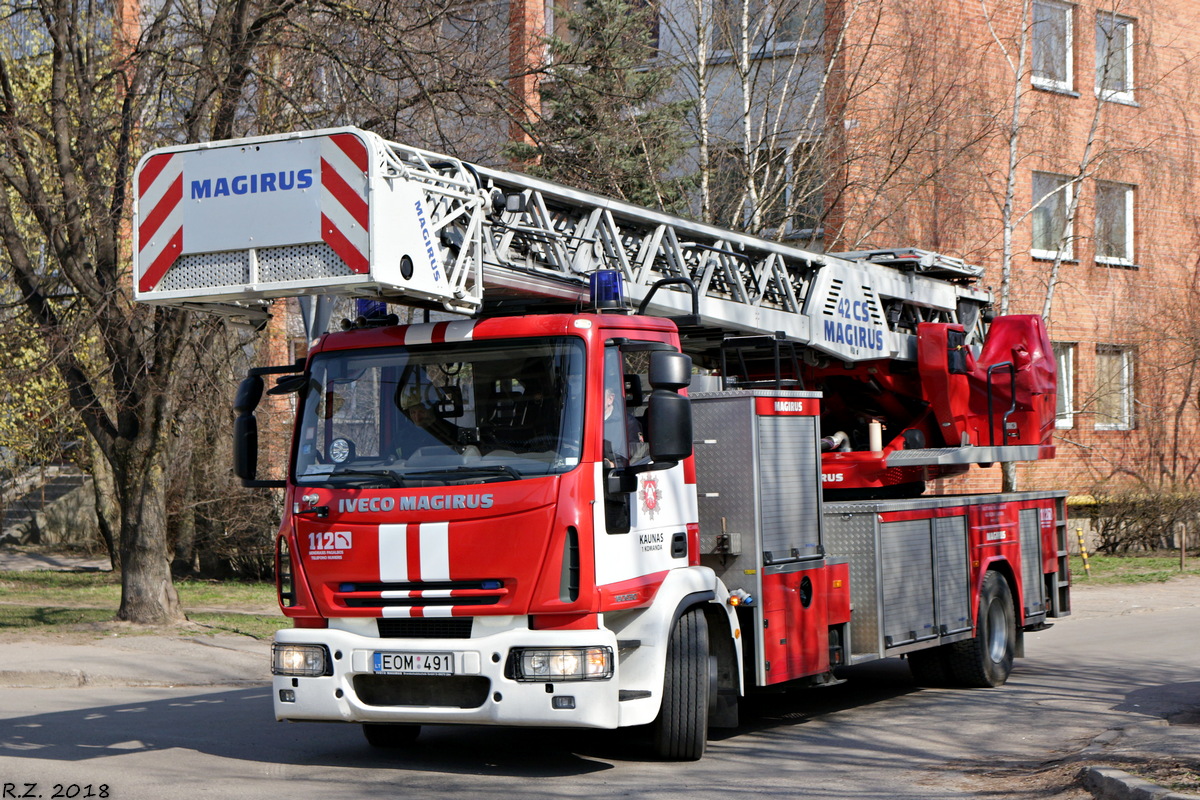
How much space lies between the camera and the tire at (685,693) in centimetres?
802

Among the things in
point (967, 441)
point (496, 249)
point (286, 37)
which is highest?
point (286, 37)

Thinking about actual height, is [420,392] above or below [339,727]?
above

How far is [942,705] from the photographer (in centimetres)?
1078

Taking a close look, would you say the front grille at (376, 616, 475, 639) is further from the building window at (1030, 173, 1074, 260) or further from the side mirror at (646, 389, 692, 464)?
the building window at (1030, 173, 1074, 260)

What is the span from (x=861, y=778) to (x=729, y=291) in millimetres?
3896

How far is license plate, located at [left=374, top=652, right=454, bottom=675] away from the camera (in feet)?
24.5

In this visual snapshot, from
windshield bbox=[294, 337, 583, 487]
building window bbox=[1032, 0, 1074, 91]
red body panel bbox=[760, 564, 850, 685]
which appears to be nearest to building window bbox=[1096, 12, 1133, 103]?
building window bbox=[1032, 0, 1074, 91]

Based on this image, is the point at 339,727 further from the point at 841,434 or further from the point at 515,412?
the point at 841,434

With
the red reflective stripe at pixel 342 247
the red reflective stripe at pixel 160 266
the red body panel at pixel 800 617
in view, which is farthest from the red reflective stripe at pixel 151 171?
the red body panel at pixel 800 617

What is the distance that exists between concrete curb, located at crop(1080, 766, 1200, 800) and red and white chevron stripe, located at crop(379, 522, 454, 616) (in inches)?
139

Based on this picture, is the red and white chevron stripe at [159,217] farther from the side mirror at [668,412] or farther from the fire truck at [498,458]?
the side mirror at [668,412]

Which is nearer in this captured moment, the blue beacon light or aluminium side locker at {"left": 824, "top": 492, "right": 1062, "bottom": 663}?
the blue beacon light

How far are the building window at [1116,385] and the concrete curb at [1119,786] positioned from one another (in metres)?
20.7

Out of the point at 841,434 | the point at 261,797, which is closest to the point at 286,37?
the point at 841,434
